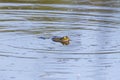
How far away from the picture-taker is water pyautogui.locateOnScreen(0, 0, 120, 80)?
9.73 meters

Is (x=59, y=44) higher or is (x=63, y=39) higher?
(x=63, y=39)

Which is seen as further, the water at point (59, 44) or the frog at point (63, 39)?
the frog at point (63, 39)

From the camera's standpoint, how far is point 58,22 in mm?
14594

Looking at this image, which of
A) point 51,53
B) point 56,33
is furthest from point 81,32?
point 51,53

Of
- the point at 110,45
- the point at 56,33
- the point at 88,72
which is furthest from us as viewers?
the point at 56,33

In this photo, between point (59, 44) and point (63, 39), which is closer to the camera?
point (63, 39)

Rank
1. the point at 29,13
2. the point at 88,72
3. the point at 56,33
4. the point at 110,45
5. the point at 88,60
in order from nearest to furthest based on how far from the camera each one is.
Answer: the point at 88,72 → the point at 88,60 → the point at 110,45 → the point at 56,33 → the point at 29,13

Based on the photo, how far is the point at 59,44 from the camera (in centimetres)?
1198

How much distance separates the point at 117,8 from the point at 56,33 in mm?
5023

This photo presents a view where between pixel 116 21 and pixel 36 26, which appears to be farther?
pixel 116 21

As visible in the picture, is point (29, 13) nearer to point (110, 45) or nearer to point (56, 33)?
point (56, 33)

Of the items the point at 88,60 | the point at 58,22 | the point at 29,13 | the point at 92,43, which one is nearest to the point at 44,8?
the point at 29,13

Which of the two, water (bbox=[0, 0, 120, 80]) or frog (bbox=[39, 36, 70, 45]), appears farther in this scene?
frog (bbox=[39, 36, 70, 45])

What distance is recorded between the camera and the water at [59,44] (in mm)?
9734
